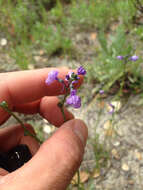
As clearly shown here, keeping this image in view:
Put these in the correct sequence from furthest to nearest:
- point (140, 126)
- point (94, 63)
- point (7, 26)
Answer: point (7, 26), point (94, 63), point (140, 126)

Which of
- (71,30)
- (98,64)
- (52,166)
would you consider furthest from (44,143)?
(71,30)

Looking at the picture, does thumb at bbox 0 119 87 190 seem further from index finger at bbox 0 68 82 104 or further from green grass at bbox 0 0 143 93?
green grass at bbox 0 0 143 93

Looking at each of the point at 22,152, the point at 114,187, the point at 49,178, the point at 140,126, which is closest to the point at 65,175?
the point at 49,178

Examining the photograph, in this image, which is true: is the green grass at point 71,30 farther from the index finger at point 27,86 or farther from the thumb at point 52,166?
the thumb at point 52,166

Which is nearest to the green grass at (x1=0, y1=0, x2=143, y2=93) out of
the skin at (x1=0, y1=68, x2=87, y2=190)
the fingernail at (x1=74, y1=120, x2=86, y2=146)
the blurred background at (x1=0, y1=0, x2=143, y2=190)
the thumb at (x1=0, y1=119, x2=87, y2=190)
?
the blurred background at (x1=0, y1=0, x2=143, y2=190)

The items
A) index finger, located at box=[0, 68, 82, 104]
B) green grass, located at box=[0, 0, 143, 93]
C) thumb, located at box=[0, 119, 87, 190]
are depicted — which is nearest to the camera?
thumb, located at box=[0, 119, 87, 190]

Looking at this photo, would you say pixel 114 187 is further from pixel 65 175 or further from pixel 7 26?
pixel 7 26

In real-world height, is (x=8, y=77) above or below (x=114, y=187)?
above
